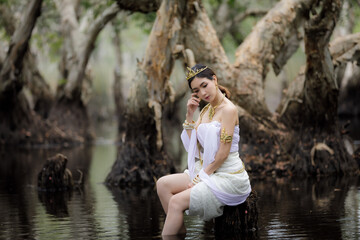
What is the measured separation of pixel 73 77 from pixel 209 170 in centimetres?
1575

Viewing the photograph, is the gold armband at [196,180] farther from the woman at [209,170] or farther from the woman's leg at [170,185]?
the woman's leg at [170,185]

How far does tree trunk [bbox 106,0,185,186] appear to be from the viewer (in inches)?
456

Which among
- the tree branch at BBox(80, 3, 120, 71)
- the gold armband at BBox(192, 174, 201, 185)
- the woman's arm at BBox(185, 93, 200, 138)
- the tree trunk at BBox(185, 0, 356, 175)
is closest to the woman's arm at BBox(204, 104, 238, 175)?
the gold armband at BBox(192, 174, 201, 185)

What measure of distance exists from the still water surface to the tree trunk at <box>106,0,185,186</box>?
0.62m

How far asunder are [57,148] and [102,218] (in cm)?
1234

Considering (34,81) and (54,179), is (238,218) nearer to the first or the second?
(54,179)

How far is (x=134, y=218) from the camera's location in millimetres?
8430

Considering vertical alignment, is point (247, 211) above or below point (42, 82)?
below

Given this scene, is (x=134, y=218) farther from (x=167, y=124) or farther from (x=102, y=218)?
(x=167, y=124)

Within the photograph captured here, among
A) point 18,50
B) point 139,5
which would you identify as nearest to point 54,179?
point 139,5

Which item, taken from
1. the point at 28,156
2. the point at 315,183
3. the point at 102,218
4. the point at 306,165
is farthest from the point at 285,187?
the point at 28,156

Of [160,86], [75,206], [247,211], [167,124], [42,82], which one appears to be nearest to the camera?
[247,211]

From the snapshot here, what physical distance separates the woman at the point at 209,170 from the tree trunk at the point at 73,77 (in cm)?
1406

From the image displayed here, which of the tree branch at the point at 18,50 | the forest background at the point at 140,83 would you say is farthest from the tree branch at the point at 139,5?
the tree branch at the point at 18,50
